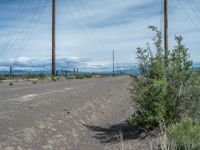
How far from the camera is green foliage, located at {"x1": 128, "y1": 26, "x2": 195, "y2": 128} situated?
13.0 m

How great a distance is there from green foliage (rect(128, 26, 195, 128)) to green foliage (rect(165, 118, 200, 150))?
186 cm

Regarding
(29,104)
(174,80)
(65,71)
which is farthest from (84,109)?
(65,71)

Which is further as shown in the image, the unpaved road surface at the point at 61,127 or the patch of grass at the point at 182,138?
the unpaved road surface at the point at 61,127

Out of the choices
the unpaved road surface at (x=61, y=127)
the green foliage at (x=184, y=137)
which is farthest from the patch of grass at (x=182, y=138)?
the unpaved road surface at (x=61, y=127)

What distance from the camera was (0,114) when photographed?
498 inches

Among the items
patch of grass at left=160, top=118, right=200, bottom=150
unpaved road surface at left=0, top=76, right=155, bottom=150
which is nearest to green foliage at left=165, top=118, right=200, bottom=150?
patch of grass at left=160, top=118, right=200, bottom=150

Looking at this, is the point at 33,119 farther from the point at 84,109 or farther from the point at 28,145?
the point at 84,109

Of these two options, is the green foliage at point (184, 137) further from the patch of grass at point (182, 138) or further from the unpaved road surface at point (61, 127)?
the unpaved road surface at point (61, 127)

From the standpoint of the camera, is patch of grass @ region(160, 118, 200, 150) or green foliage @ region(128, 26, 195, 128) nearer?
A: patch of grass @ region(160, 118, 200, 150)

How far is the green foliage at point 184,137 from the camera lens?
386 inches

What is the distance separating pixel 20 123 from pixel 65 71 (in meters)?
54.0

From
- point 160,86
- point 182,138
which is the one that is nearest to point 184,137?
point 182,138

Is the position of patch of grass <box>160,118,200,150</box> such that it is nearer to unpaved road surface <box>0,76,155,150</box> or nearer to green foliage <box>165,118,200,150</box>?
green foliage <box>165,118,200,150</box>

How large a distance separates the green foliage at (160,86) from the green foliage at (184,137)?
1859 mm
